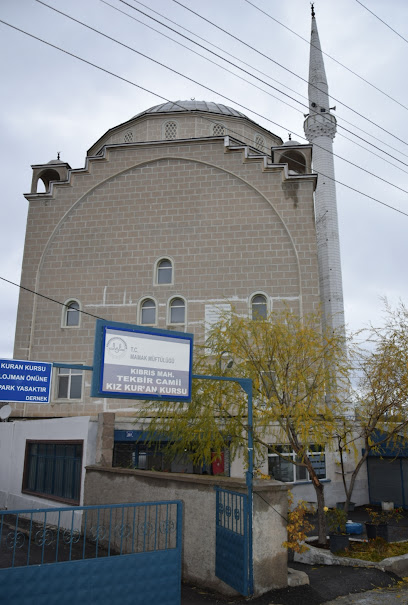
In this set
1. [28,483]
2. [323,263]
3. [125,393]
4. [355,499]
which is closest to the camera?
[125,393]

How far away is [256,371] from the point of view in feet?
42.2

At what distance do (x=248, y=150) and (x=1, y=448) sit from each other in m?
17.0

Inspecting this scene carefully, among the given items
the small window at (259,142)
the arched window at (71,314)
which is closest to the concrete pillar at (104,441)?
A: the arched window at (71,314)

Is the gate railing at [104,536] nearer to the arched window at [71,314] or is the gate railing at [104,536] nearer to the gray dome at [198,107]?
the arched window at [71,314]

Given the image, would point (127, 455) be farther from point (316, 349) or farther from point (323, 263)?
point (323, 263)

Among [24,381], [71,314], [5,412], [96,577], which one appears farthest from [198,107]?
[96,577]

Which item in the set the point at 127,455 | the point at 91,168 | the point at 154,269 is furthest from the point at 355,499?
the point at 91,168

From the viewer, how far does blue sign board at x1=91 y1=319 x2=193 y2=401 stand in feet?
27.8

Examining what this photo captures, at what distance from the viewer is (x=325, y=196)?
38969 mm

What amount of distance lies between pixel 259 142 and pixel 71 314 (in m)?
15.1

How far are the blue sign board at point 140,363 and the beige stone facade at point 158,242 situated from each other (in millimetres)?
12350

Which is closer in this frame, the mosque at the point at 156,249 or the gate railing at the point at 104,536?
the gate railing at the point at 104,536

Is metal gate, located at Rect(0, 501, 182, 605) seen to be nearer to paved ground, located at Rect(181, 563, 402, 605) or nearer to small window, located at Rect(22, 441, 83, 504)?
paved ground, located at Rect(181, 563, 402, 605)

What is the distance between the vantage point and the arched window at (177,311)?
22.5 meters
